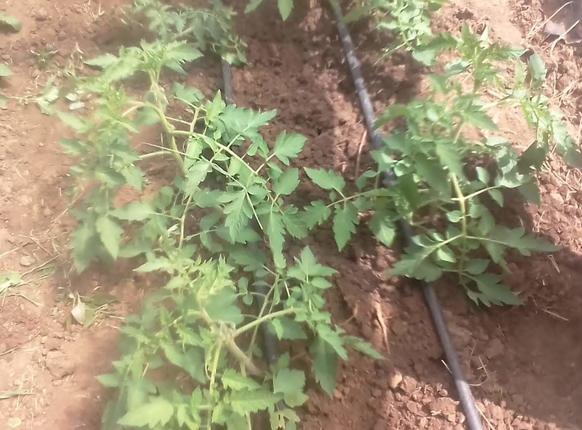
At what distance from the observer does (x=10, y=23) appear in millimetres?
2791

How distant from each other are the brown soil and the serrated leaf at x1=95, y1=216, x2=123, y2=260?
0.20 meters

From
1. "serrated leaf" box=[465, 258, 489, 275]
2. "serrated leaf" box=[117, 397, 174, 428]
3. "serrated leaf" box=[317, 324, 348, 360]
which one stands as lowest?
"serrated leaf" box=[117, 397, 174, 428]

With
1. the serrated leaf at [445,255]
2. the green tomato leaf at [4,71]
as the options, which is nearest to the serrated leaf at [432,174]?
the serrated leaf at [445,255]

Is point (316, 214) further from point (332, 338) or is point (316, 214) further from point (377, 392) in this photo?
point (377, 392)

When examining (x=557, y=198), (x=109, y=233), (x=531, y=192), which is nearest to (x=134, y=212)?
(x=109, y=233)

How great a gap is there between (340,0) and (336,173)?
0.90 m

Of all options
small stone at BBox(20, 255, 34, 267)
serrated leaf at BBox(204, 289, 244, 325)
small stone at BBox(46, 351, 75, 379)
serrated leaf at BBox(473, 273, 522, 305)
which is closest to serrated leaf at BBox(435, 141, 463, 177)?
serrated leaf at BBox(473, 273, 522, 305)

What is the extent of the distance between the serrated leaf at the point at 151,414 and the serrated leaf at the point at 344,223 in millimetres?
771

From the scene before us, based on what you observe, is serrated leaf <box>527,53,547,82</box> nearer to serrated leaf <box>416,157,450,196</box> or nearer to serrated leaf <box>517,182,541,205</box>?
serrated leaf <box>517,182,541,205</box>

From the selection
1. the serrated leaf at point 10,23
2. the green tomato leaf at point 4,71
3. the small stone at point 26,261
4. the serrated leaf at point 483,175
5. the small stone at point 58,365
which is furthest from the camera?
the serrated leaf at point 10,23

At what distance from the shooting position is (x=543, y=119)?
2082 millimetres

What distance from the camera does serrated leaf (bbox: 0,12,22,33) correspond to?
279cm

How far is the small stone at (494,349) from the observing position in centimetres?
213

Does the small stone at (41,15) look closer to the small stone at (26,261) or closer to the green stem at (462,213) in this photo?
the small stone at (26,261)
